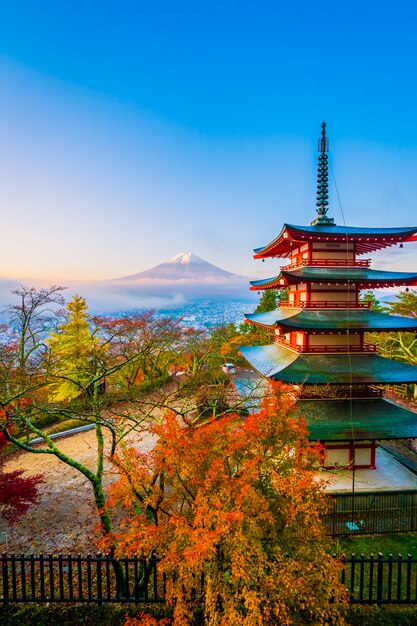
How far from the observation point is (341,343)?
12.9 metres

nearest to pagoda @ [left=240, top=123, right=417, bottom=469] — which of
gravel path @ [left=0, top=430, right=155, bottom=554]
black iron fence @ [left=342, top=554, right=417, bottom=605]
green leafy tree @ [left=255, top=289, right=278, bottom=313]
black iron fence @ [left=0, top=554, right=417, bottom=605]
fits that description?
black iron fence @ [left=342, top=554, right=417, bottom=605]

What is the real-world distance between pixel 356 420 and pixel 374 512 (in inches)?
114

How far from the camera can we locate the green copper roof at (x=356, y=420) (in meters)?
11.0

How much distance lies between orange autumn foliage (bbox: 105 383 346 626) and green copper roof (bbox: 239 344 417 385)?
4633mm

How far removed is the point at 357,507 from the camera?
10.2 metres

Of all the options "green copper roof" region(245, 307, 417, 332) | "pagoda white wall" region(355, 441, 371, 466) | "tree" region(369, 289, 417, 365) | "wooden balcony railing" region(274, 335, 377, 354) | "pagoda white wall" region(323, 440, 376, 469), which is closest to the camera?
"green copper roof" region(245, 307, 417, 332)

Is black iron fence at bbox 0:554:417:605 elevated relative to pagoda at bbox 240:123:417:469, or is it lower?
lower

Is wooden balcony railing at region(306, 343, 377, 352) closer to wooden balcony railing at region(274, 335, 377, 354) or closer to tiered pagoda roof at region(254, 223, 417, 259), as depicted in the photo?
wooden balcony railing at region(274, 335, 377, 354)

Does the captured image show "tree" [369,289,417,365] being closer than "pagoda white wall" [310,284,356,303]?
No

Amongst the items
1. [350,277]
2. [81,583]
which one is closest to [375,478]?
[350,277]

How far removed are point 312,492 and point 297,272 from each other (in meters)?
8.89

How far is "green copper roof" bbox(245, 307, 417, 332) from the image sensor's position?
11.7m

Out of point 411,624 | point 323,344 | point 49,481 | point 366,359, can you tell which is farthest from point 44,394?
point 411,624

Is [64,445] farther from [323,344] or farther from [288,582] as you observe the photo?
[288,582]
